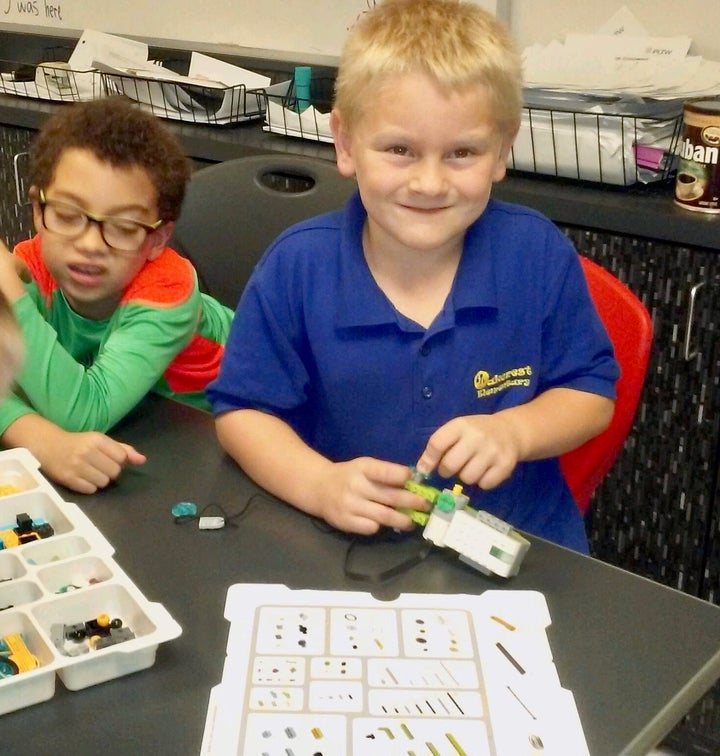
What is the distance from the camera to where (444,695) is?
606mm

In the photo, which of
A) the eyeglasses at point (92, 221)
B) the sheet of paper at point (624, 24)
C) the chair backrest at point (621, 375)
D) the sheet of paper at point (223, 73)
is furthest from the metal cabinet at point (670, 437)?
the sheet of paper at point (223, 73)

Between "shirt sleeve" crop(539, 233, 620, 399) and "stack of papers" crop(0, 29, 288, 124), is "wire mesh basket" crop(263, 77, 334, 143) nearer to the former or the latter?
"stack of papers" crop(0, 29, 288, 124)

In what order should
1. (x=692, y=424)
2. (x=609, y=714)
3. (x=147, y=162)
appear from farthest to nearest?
(x=692, y=424), (x=147, y=162), (x=609, y=714)

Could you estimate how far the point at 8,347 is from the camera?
557 mm

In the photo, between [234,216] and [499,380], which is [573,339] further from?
[234,216]

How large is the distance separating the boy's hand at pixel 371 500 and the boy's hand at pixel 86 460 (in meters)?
0.20

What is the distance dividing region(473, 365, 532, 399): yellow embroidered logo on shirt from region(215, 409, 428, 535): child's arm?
20 cm

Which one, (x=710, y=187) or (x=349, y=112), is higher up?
(x=349, y=112)

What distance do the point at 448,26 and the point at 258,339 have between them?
0.36m

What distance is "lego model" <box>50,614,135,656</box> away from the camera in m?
0.64

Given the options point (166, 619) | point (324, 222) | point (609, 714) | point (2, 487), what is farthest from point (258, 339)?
point (609, 714)

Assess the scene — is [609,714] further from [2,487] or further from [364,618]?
[2,487]

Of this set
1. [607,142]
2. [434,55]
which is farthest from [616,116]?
[434,55]

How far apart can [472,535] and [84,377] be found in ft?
1.58
